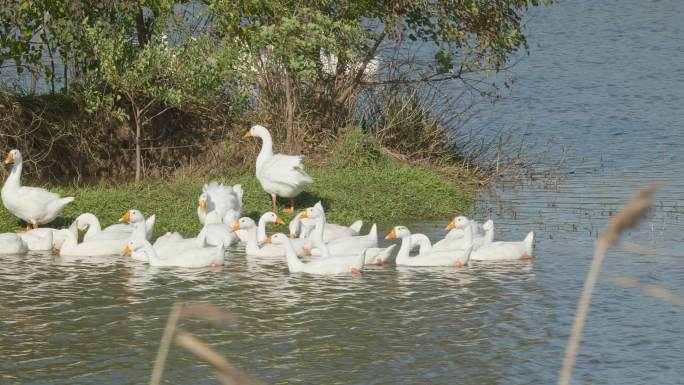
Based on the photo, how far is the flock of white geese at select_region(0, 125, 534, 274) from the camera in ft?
40.1

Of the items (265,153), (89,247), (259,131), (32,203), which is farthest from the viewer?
(259,131)

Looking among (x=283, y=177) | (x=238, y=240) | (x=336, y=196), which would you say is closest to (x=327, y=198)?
(x=336, y=196)

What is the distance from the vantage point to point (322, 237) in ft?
42.5

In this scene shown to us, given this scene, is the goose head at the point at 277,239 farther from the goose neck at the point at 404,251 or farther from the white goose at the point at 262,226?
the goose neck at the point at 404,251

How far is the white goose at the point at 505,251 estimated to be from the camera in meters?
12.4

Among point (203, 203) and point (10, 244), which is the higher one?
point (203, 203)

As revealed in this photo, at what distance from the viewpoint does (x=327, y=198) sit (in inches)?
654

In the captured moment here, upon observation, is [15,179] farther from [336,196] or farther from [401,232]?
[401,232]

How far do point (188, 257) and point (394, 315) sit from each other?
10.7ft

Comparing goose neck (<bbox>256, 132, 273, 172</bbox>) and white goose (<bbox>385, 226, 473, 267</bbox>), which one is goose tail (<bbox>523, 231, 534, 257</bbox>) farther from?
goose neck (<bbox>256, 132, 273, 172</bbox>)

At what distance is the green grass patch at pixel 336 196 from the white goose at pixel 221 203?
51 cm

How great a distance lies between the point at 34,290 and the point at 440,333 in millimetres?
4486

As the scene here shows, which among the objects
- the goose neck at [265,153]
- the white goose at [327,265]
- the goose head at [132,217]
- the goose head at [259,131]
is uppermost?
the goose head at [259,131]

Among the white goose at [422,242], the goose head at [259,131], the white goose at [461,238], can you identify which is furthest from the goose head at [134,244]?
the goose head at [259,131]
